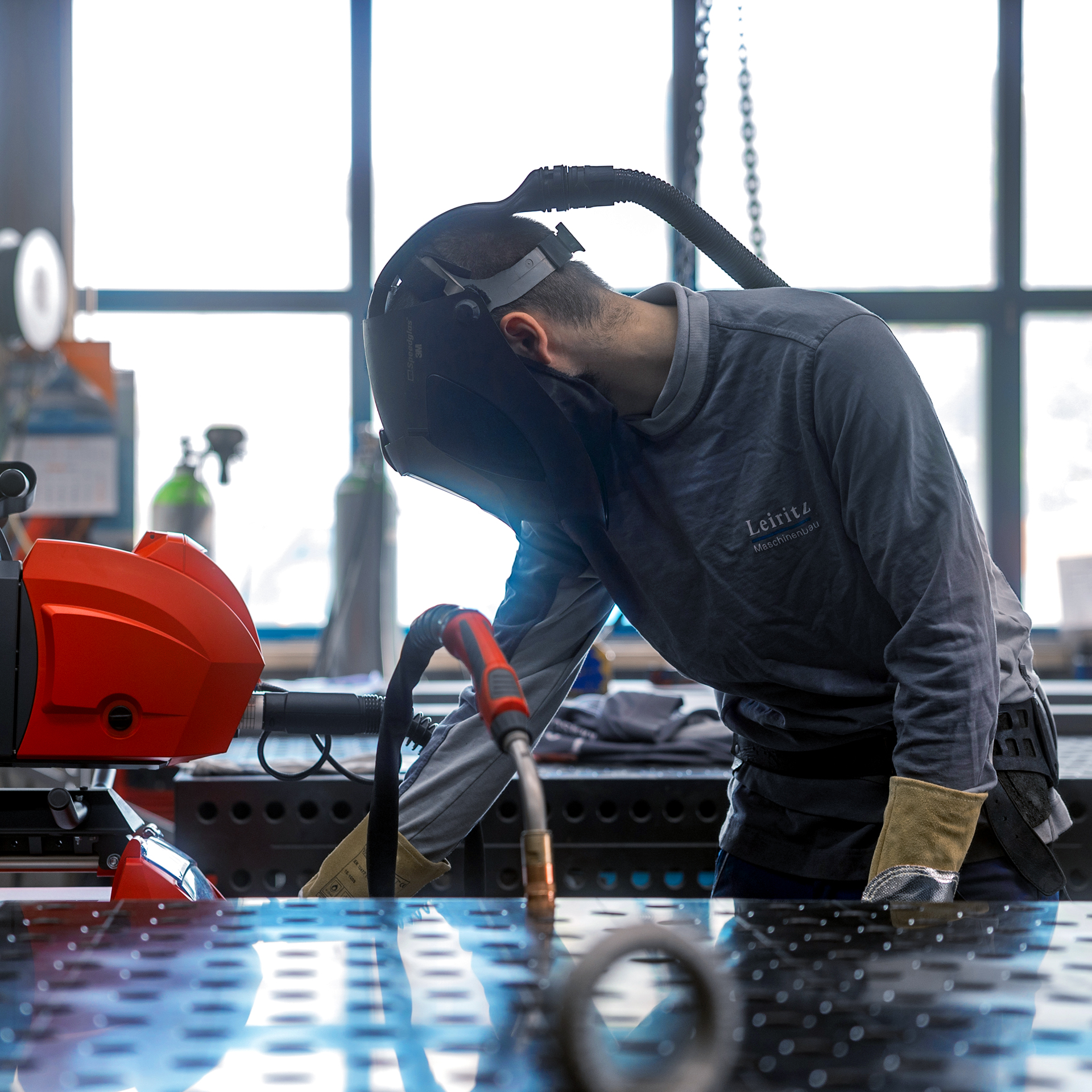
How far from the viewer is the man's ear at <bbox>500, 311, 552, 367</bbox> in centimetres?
103

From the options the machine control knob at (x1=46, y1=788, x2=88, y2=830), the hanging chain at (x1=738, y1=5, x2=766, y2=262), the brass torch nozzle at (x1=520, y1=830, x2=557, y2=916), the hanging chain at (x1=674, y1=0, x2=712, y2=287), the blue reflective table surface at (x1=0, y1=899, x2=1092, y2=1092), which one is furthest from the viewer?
the hanging chain at (x1=738, y1=5, x2=766, y2=262)

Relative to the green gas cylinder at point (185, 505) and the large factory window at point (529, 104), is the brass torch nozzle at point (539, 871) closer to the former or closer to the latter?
the green gas cylinder at point (185, 505)

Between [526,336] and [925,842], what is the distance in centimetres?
59

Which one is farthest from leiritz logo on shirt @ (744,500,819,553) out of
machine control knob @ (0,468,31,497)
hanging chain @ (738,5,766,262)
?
hanging chain @ (738,5,766,262)

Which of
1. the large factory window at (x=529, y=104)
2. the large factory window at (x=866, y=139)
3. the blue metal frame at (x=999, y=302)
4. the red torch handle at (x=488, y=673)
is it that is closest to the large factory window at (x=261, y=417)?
the blue metal frame at (x=999, y=302)

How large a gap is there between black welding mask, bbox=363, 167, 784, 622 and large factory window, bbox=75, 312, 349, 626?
2.13 meters

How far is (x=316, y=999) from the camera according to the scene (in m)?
0.51

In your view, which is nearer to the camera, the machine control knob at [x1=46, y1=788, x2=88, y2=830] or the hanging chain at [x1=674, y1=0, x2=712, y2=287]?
the machine control knob at [x1=46, y1=788, x2=88, y2=830]

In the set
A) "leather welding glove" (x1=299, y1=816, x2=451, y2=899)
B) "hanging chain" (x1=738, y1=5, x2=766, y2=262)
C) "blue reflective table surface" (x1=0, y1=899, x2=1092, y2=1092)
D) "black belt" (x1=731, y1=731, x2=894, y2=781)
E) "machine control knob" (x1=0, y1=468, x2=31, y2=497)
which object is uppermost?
"hanging chain" (x1=738, y1=5, x2=766, y2=262)

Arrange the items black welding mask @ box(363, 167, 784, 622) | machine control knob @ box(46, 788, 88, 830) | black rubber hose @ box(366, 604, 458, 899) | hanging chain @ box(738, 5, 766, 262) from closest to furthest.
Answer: black rubber hose @ box(366, 604, 458, 899) → machine control knob @ box(46, 788, 88, 830) → black welding mask @ box(363, 167, 784, 622) → hanging chain @ box(738, 5, 766, 262)

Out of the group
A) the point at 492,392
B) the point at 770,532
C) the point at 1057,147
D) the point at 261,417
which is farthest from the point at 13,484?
the point at 1057,147

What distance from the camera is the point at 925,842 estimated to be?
86 centimetres

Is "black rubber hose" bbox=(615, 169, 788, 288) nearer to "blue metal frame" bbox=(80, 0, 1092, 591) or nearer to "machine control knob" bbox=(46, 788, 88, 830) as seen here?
"machine control knob" bbox=(46, 788, 88, 830)

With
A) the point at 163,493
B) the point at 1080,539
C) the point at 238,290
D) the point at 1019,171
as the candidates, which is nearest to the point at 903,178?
the point at 1019,171
